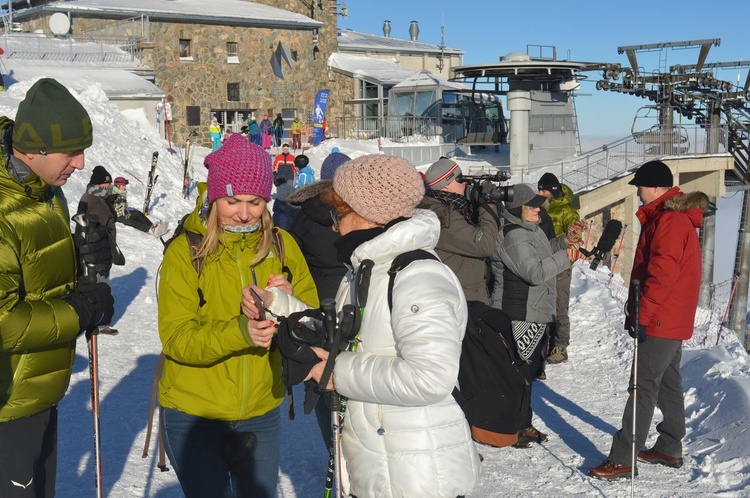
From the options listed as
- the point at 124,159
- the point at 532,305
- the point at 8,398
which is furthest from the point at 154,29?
the point at 8,398

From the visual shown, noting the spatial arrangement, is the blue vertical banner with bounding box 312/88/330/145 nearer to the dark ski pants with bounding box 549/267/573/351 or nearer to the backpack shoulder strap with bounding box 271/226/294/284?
the dark ski pants with bounding box 549/267/573/351

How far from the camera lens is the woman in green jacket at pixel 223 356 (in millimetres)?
3379

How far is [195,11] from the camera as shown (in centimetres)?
3512

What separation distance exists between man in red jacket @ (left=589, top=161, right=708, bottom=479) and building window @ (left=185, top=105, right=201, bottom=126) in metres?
30.9

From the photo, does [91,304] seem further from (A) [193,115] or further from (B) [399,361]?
(A) [193,115]

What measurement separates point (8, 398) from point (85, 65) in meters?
27.2

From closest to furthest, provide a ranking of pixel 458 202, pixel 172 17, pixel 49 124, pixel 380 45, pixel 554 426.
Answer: pixel 49 124 < pixel 458 202 < pixel 554 426 < pixel 172 17 < pixel 380 45

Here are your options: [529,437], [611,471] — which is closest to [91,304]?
[611,471]

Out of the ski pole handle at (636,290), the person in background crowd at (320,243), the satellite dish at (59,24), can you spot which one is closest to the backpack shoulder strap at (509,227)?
the ski pole handle at (636,290)

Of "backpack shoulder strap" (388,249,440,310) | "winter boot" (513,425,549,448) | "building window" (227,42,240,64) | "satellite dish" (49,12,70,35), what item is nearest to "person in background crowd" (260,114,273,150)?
"building window" (227,42,240,64)

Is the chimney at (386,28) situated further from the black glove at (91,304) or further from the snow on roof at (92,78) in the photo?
the black glove at (91,304)

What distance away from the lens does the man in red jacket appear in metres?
5.61

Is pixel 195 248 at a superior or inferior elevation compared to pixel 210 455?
superior

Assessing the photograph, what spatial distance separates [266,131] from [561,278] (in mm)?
26368
